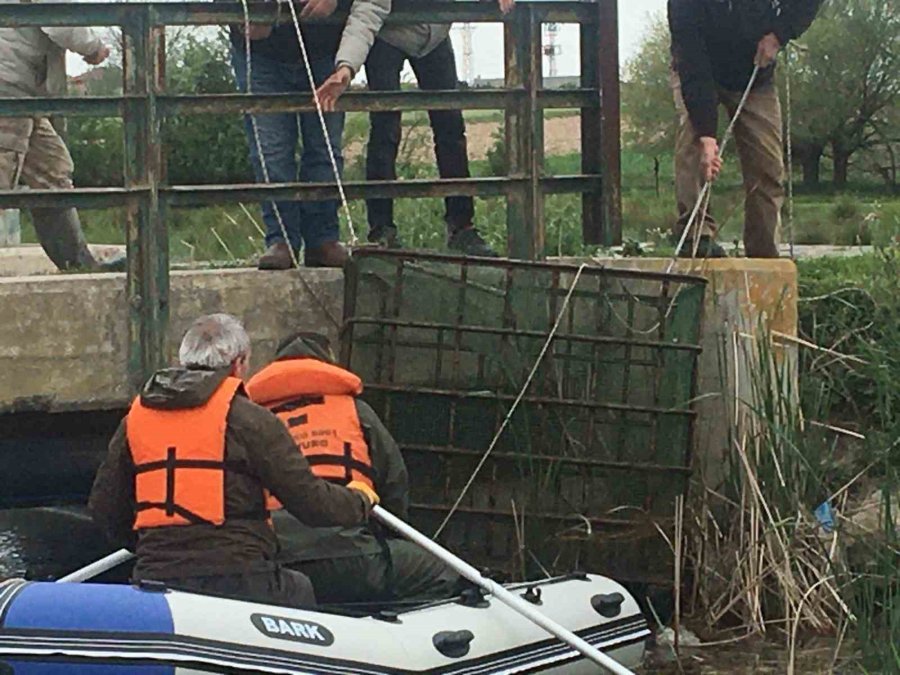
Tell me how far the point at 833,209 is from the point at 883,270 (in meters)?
15.5

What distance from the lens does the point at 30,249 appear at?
13.7 meters

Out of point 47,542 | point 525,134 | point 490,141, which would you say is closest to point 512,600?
point 525,134

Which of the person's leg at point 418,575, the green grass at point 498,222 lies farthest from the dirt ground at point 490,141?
the person's leg at point 418,575

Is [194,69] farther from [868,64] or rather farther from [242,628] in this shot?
[868,64]

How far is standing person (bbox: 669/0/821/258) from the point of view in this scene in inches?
327

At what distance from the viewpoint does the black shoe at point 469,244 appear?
8570mm

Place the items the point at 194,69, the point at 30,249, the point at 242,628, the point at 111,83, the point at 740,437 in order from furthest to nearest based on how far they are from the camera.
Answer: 1. the point at 111,83
2. the point at 194,69
3. the point at 30,249
4. the point at 740,437
5. the point at 242,628

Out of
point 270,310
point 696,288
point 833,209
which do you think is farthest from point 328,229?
point 833,209

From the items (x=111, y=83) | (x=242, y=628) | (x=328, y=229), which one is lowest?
(x=242, y=628)

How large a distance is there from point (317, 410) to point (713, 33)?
2.82m

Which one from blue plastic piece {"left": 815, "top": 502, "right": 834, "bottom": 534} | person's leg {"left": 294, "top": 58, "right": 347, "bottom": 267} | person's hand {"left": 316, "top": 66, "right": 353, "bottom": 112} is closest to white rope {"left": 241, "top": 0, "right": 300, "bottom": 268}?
person's leg {"left": 294, "top": 58, "right": 347, "bottom": 267}

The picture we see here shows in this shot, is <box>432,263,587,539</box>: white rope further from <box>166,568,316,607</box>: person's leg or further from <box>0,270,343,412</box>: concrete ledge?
<box>166,568,316,607</box>: person's leg

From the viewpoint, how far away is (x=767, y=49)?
8.35m

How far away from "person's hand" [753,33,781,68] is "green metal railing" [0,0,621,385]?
2.08 ft
